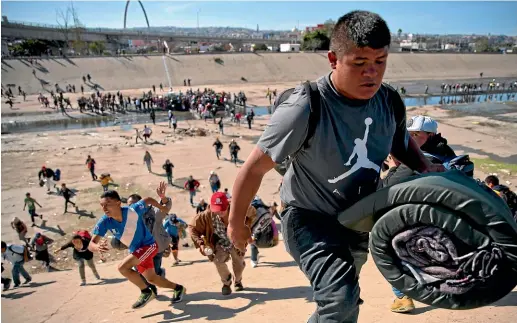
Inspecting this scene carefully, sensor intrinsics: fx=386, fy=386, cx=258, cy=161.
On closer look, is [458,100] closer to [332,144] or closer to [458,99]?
[458,99]

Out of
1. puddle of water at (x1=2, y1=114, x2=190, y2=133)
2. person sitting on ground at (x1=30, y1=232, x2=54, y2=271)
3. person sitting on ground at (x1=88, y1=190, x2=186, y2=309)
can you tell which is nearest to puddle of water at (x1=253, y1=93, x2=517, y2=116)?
puddle of water at (x1=2, y1=114, x2=190, y2=133)

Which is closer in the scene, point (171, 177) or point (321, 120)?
point (321, 120)

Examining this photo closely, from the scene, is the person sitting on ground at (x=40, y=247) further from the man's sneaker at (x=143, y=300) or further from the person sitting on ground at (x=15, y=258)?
the man's sneaker at (x=143, y=300)

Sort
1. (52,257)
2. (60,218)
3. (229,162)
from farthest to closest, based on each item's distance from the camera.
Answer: (229,162), (60,218), (52,257)

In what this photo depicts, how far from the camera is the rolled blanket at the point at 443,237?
183cm

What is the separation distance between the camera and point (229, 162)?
1805 centimetres

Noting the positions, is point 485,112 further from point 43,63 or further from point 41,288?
point 43,63

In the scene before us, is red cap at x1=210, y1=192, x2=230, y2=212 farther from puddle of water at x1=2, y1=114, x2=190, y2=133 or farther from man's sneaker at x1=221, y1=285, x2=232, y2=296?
puddle of water at x1=2, y1=114, x2=190, y2=133

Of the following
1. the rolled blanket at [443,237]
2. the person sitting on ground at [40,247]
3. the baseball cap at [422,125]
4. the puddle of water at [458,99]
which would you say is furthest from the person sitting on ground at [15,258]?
the puddle of water at [458,99]

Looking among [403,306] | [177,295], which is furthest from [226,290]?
[403,306]

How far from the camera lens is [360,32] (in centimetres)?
200

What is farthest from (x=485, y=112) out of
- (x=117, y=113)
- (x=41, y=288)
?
(x=41, y=288)

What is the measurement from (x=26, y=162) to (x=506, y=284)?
2195cm

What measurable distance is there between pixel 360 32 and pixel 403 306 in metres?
3.09
